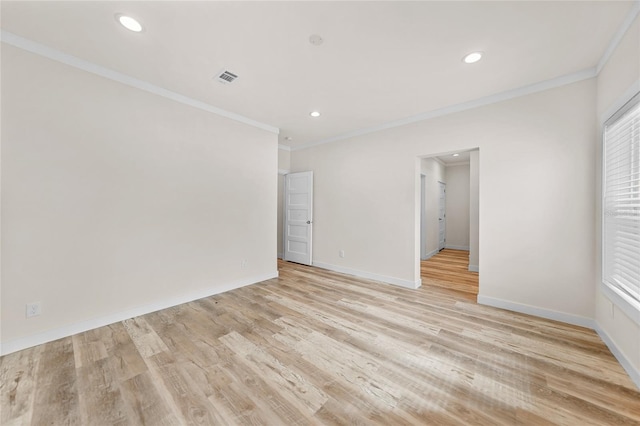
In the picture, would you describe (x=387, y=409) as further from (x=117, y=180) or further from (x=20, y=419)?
(x=117, y=180)

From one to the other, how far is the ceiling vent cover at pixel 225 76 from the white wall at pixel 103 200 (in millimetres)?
808

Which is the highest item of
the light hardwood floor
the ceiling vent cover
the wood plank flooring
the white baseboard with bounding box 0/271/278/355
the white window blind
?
the ceiling vent cover

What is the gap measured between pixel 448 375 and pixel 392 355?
1.39ft

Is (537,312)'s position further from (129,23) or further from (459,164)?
(459,164)

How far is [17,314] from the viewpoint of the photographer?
2068 mm

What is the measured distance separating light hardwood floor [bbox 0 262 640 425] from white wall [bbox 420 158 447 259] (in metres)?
Result: 3.56

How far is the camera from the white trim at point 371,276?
376cm

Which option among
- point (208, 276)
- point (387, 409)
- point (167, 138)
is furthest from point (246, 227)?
point (387, 409)

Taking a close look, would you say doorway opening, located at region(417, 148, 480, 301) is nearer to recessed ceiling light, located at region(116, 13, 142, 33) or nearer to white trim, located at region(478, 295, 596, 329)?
white trim, located at region(478, 295, 596, 329)

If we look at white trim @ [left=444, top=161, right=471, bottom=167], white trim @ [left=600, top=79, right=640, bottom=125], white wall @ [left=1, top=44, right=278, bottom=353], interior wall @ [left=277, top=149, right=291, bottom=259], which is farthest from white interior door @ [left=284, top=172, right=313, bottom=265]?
white trim @ [left=444, top=161, right=471, bottom=167]

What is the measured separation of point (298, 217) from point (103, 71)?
3.71 metres

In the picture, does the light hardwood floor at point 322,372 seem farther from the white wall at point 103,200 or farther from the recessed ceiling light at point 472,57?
the recessed ceiling light at point 472,57

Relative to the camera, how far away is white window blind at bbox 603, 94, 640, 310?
1.81 m

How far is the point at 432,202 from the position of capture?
6.40m
